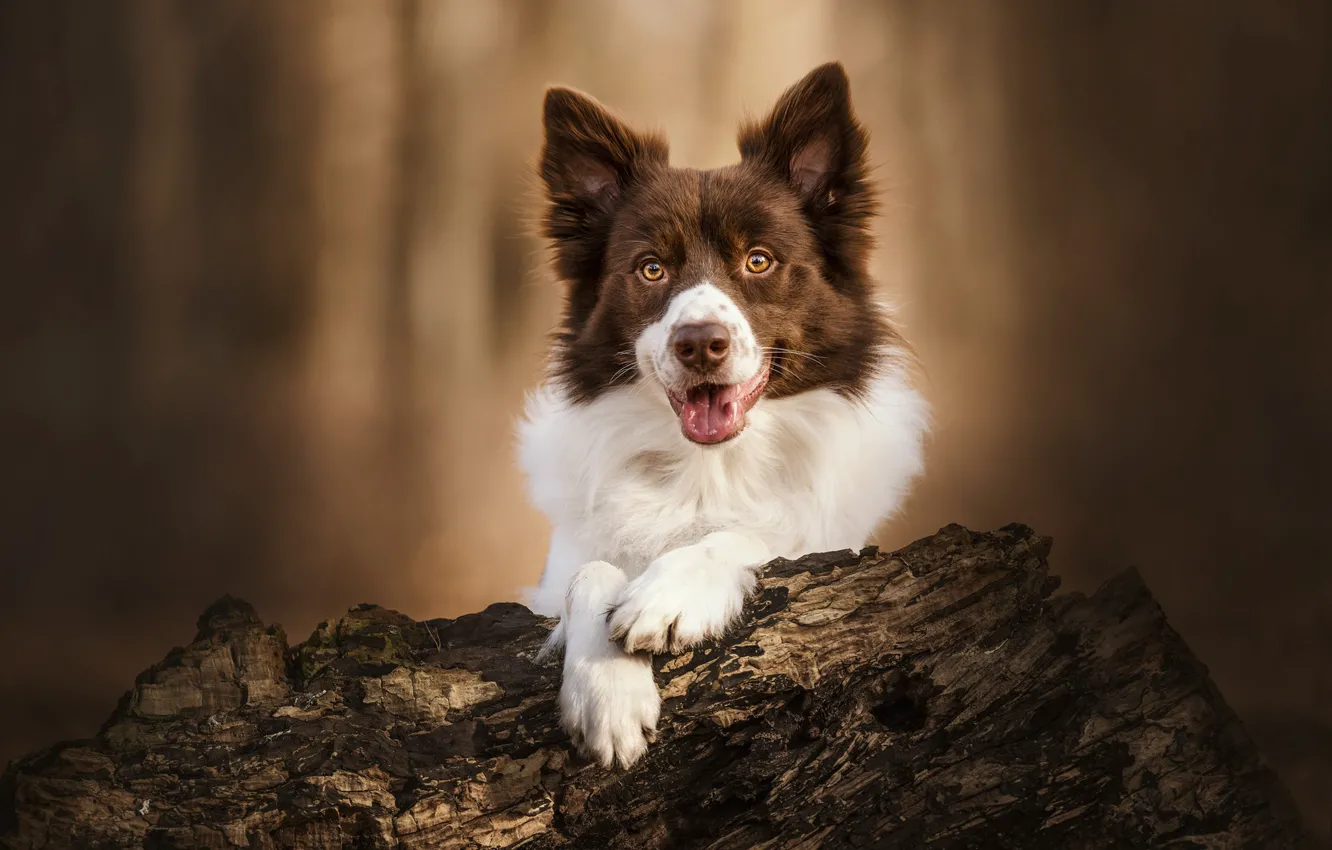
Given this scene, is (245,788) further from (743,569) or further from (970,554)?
(970,554)

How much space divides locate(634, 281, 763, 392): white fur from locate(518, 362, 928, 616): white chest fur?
0.22 m

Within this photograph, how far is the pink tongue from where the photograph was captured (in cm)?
341

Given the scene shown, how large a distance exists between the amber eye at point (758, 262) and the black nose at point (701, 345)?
1.37 feet

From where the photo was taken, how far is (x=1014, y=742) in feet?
9.53

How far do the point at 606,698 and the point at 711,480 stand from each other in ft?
3.56

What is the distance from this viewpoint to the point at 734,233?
358 cm

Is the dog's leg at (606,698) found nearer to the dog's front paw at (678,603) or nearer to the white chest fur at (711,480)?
the dog's front paw at (678,603)

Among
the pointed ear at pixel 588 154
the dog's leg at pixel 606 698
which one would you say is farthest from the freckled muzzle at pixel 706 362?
the dog's leg at pixel 606 698

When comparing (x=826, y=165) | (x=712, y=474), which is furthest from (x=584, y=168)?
(x=712, y=474)

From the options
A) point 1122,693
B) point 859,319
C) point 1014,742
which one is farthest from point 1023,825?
point 859,319

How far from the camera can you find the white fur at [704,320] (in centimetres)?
331

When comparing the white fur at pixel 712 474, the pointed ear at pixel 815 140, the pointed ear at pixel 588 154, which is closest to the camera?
the white fur at pixel 712 474

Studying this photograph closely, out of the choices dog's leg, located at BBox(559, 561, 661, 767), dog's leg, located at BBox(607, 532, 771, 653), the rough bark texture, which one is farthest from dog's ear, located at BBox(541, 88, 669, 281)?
dog's leg, located at BBox(559, 561, 661, 767)

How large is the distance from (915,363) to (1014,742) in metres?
1.61
